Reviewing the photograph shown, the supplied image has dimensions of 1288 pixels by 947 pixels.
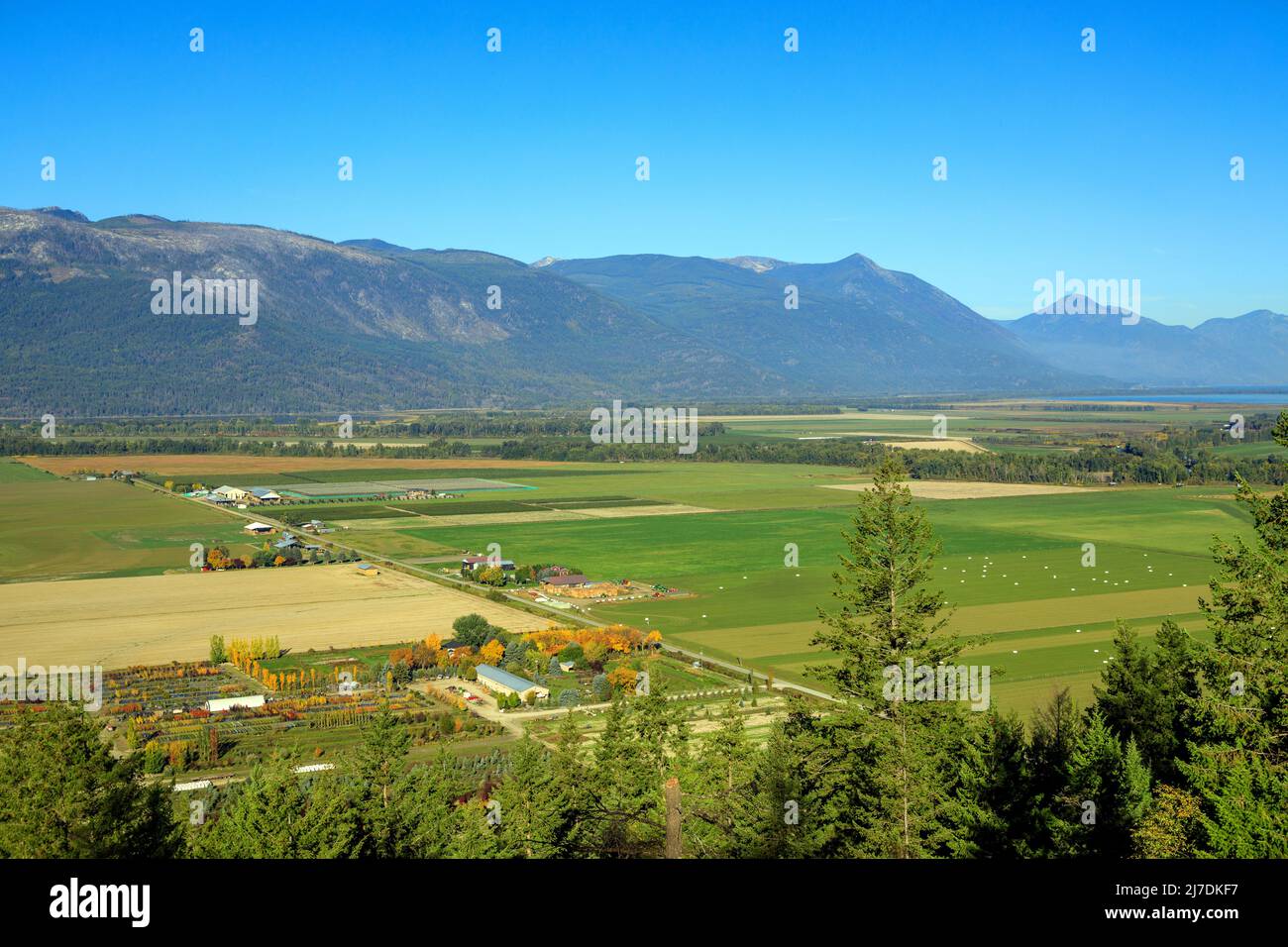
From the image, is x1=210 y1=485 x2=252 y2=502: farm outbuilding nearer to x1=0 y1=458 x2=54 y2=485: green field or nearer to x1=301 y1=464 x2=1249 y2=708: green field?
x1=301 y1=464 x2=1249 y2=708: green field

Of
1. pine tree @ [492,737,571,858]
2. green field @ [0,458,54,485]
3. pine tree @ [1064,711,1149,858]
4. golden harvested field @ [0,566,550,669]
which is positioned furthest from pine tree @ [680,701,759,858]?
green field @ [0,458,54,485]

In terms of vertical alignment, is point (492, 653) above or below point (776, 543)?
below

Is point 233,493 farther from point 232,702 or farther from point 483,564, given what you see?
point 232,702

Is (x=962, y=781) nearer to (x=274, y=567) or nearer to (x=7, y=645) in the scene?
(x=7, y=645)

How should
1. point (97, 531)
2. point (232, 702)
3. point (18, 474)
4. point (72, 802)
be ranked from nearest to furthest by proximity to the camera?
point (72, 802), point (232, 702), point (97, 531), point (18, 474)

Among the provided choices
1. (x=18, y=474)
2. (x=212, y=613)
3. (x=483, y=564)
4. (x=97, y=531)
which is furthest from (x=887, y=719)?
(x=18, y=474)

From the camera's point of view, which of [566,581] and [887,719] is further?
[566,581]

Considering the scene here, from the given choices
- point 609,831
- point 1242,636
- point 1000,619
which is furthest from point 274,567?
point 1242,636
